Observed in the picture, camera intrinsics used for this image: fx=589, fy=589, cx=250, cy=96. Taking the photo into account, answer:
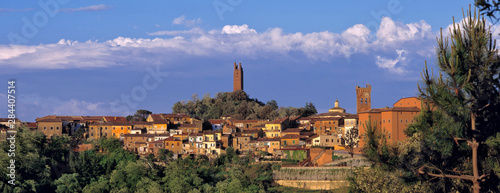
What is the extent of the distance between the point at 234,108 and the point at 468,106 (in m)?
66.4

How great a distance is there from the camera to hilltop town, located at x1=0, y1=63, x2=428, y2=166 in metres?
45.1

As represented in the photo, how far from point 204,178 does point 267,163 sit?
18.3 feet

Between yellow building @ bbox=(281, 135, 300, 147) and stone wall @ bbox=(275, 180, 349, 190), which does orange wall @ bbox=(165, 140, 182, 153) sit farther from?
stone wall @ bbox=(275, 180, 349, 190)

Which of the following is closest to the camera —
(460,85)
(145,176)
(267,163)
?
(460,85)

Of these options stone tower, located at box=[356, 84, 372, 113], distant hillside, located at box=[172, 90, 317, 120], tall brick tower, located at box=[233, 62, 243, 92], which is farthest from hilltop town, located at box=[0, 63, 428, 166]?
tall brick tower, located at box=[233, 62, 243, 92]

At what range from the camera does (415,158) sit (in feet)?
36.6

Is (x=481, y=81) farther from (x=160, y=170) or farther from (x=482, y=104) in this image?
(x=160, y=170)

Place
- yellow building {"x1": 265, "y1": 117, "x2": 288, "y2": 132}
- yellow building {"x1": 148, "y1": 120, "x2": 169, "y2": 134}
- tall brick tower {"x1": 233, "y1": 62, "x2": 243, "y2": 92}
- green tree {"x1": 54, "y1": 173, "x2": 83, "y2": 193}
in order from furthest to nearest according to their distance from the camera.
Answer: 1. tall brick tower {"x1": 233, "y1": 62, "x2": 243, "y2": 92}
2. yellow building {"x1": 148, "y1": 120, "x2": 169, "y2": 134}
3. yellow building {"x1": 265, "y1": 117, "x2": 288, "y2": 132}
4. green tree {"x1": 54, "y1": 173, "x2": 83, "y2": 193}

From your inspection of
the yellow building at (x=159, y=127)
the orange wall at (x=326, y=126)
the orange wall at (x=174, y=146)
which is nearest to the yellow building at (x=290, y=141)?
the orange wall at (x=326, y=126)

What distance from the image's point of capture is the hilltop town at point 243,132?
45.1 meters

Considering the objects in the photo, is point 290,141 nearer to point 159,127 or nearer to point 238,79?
point 159,127

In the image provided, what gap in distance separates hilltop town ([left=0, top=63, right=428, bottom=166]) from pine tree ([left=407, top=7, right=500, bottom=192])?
30679mm

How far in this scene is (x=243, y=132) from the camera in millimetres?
57500

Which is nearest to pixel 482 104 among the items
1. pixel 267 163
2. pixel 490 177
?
pixel 490 177
